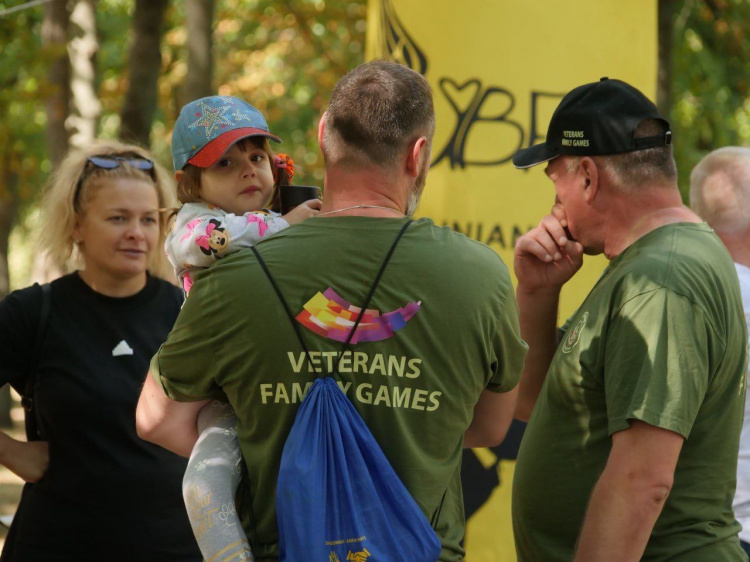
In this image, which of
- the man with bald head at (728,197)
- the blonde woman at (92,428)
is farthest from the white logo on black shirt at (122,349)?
the man with bald head at (728,197)

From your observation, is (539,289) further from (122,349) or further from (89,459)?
(89,459)

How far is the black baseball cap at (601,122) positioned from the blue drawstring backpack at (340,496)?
3.15 ft

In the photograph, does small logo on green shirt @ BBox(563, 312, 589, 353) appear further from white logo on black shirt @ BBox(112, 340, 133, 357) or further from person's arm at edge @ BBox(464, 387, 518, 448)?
white logo on black shirt @ BBox(112, 340, 133, 357)

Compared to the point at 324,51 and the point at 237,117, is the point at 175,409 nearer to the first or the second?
the point at 237,117

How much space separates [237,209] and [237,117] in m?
0.27

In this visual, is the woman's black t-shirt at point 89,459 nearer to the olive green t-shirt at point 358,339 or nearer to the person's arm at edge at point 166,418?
the person's arm at edge at point 166,418

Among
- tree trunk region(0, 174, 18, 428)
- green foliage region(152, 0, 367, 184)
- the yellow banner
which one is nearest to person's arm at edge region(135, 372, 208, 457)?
the yellow banner

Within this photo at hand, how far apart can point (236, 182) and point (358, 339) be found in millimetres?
863

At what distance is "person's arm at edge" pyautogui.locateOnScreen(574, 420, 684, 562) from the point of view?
242 centimetres

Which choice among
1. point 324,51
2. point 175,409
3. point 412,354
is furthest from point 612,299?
point 324,51

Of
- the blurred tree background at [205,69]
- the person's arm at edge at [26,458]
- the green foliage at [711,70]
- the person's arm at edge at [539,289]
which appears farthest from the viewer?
the green foliage at [711,70]

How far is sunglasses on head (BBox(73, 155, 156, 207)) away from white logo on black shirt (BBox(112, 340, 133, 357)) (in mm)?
613

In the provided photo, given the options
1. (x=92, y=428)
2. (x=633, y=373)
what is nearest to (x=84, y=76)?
(x=92, y=428)

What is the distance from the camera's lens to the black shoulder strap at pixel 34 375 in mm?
3604
